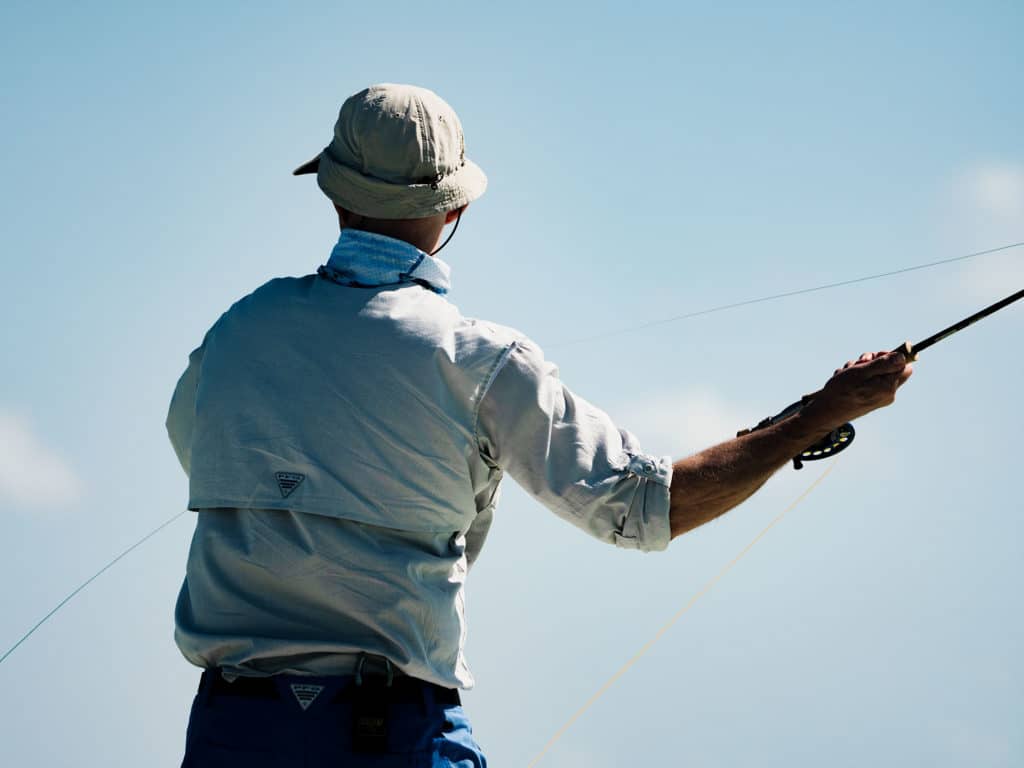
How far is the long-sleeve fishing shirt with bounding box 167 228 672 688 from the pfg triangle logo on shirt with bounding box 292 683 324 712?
0.13 ft

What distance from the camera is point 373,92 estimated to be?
354cm

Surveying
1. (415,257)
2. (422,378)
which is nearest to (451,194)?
(415,257)

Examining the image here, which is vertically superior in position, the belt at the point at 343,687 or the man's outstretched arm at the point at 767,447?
the man's outstretched arm at the point at 767,447

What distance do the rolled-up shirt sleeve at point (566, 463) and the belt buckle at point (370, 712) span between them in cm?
60

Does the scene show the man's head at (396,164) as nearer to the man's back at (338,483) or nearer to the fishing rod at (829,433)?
the man's back at (338,483)

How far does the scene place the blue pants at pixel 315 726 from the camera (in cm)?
298

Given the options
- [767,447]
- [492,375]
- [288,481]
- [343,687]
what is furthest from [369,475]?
[767,447]

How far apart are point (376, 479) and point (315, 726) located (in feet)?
1.99

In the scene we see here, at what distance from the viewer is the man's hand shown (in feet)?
10.8

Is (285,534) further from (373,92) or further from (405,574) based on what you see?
(373,92)

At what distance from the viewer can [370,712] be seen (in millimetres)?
2998

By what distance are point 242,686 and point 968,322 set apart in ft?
7.96

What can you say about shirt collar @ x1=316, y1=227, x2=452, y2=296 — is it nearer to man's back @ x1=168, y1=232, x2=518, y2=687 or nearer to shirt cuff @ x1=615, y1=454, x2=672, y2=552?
man's back @ x1=168, y1=232, x2=518, y2=687

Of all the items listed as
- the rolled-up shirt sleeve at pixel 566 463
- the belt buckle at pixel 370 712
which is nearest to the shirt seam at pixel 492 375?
the rolled-up shirt sleeve at pixel 566 463
